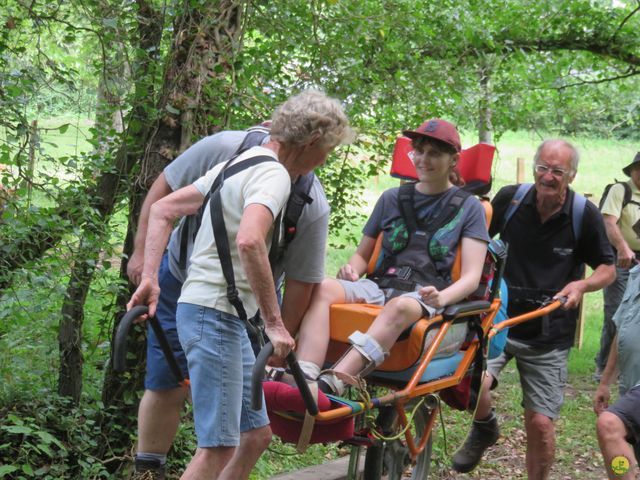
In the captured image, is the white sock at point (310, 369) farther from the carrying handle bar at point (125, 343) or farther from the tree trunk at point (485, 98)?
the tree trunk at point (485, 98)

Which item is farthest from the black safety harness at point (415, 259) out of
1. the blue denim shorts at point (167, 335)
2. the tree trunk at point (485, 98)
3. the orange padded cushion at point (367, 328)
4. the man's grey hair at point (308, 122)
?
the tree trunk at point (485, 98)

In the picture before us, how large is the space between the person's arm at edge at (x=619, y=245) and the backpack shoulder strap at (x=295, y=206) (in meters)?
4.99

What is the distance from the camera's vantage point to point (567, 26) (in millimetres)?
9430

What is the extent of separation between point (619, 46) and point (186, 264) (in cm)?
700

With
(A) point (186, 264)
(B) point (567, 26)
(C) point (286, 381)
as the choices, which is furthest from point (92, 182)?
(B) point (567, 26)

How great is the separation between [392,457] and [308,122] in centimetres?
222

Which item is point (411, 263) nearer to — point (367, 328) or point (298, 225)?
point (367, 328)

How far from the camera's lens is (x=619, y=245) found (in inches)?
323

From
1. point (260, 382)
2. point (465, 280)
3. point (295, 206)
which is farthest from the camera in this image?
point (465, 280)

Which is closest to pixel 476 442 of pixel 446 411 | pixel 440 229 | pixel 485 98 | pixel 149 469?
pixel 440 229

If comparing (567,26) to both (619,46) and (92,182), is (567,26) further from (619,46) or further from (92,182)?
(92,182)

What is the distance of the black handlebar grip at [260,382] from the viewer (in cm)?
313

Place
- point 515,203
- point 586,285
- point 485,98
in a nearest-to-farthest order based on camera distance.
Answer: point 586,285, point 515,203, point 485,98

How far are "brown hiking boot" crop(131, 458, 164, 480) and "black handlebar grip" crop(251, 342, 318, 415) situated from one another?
1.10 m
